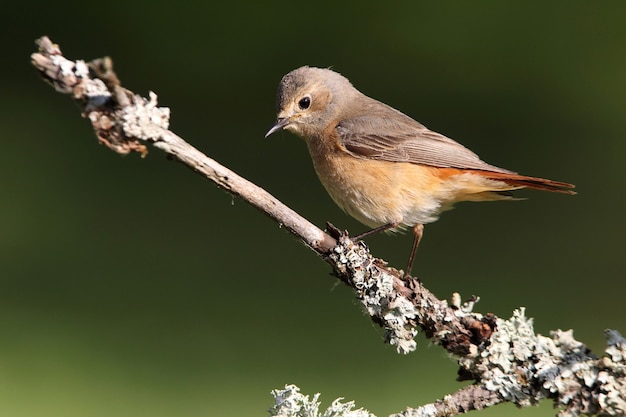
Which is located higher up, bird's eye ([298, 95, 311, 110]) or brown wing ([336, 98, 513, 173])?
bird's eye ([298, 95, 311, 110])

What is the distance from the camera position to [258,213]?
14.8ft

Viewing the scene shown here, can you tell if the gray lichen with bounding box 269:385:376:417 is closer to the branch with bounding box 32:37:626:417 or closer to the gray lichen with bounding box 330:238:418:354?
the branch with bounding box 32:37:626:417

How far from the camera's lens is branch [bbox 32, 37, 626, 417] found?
1748mm

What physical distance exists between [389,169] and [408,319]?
0.84 meters

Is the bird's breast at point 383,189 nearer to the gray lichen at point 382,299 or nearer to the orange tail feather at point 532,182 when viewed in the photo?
the orange tail feather at point 532,182

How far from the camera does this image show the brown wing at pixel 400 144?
2.89m

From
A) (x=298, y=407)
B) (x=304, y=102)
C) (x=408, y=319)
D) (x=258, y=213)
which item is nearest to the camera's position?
(x=298, y=407)

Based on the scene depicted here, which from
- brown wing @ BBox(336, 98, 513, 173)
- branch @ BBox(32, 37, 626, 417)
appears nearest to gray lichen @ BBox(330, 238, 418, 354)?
branch @ BBox(32, 37, 626, 417)

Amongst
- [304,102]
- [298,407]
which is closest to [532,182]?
[304,102]

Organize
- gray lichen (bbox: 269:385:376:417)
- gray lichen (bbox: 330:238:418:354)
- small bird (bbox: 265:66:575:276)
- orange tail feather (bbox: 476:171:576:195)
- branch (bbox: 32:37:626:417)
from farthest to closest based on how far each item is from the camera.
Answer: small bird (bbox: 265:66:575:276)
orange tail feather (bbox: 476:171:576:195)
gray lichen (bbox: 330:238:418:354)
gray lichen (bbox: 269:385:376:417)
branch (bbox: 32:37:626:417)

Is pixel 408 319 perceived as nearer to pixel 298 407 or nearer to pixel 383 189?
pixel 298 407

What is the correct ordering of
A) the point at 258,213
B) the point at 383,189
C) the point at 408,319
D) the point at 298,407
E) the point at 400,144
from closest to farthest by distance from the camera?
1. the point at 298,407
2. the point at 408,319
3. the point at 383,189
4. the point at 400,144
5. the point at 258,213

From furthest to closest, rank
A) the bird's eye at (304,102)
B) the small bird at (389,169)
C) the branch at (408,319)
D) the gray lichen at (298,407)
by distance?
the bird's eye at (304,102) < the small bird at (389,169) < the gray lichen at (298,407) < the branch at (408,319)

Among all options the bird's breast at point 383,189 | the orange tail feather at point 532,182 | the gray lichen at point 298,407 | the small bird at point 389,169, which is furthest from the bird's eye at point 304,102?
the gray lichen at point 298,407
